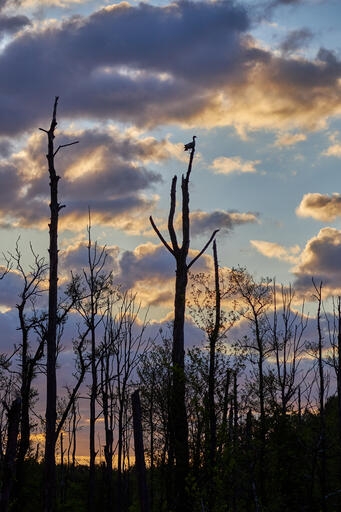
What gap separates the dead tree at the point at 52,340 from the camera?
46.3 ft

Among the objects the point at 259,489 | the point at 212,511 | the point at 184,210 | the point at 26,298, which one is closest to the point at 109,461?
the point at 259,489

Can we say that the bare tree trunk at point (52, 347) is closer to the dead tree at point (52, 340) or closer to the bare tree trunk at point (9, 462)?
the dead tree at point (52, 340)

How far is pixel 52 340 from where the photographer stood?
14.6 meters

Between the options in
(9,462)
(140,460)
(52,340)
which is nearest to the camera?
(9,462)

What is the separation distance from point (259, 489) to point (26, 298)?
13.5 metres

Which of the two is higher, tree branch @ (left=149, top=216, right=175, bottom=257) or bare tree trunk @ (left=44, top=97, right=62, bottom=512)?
tree branch @ (left=149, top=216, right=175, bottom=257)

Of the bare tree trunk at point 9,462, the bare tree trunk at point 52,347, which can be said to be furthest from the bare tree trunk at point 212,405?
the bare tree trunk at point 9,462

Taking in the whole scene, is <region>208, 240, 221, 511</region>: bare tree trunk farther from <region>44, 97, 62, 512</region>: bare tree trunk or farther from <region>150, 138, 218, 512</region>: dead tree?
<region>44, 97, 62, 512</region>: bare tree trunk

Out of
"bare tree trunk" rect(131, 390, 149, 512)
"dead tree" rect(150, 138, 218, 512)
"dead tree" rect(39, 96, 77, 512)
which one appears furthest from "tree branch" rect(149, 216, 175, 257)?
"bare tree trunk" rect(131, 390, 149, 512)

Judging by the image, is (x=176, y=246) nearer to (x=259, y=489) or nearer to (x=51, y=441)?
(x=51, y=441)

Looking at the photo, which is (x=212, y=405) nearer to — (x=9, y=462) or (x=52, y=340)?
(x=52, y=340)

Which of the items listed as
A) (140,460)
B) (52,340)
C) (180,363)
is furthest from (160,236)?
(140,460)

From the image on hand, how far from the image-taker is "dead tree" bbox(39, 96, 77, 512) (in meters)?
14.1

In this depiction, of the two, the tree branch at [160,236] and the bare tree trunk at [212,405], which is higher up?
the tree branch at [160,236]
